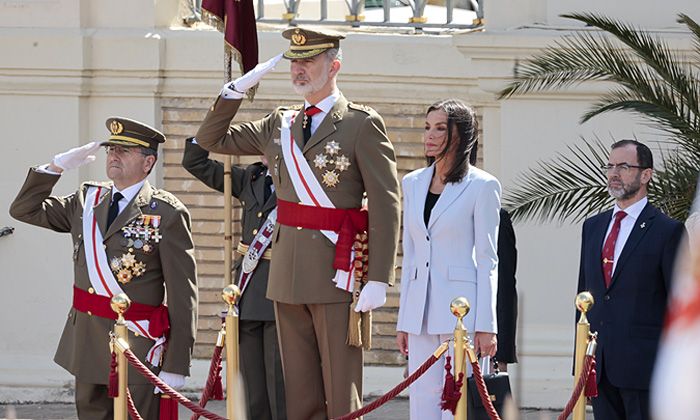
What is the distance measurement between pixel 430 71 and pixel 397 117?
1.17 ft

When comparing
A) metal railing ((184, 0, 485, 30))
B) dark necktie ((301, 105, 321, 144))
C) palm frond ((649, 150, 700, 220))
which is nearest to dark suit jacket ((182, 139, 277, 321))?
dark necktie ((301, 105, 321, 144))

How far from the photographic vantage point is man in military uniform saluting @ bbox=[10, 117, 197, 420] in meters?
5.00

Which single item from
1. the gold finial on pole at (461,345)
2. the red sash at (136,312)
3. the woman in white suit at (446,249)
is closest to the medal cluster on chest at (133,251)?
the red sash at (136,312)

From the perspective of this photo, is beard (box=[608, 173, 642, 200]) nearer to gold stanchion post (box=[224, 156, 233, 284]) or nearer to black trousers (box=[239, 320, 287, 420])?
black trousers (box=[239, 320, 287, 420])

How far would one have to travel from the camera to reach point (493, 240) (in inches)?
185

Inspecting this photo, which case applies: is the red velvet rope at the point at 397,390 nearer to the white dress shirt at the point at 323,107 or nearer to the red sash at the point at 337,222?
the red sash at the point at 337,222

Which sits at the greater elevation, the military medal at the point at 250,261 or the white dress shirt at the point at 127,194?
the white dress shirt at the point at 127,194

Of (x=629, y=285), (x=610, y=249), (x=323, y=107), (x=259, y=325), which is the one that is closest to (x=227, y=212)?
(x=259, y=325)

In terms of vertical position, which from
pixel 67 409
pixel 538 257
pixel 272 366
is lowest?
pixel 67 409

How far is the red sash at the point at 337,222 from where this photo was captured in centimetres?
477

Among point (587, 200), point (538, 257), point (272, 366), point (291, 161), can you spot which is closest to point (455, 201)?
point (291, 161)

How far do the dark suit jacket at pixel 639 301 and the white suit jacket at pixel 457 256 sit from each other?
A: 0.53 metres

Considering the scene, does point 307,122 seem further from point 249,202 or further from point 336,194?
point 249,202

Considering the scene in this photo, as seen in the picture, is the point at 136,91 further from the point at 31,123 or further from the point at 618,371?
the point at 618,371
